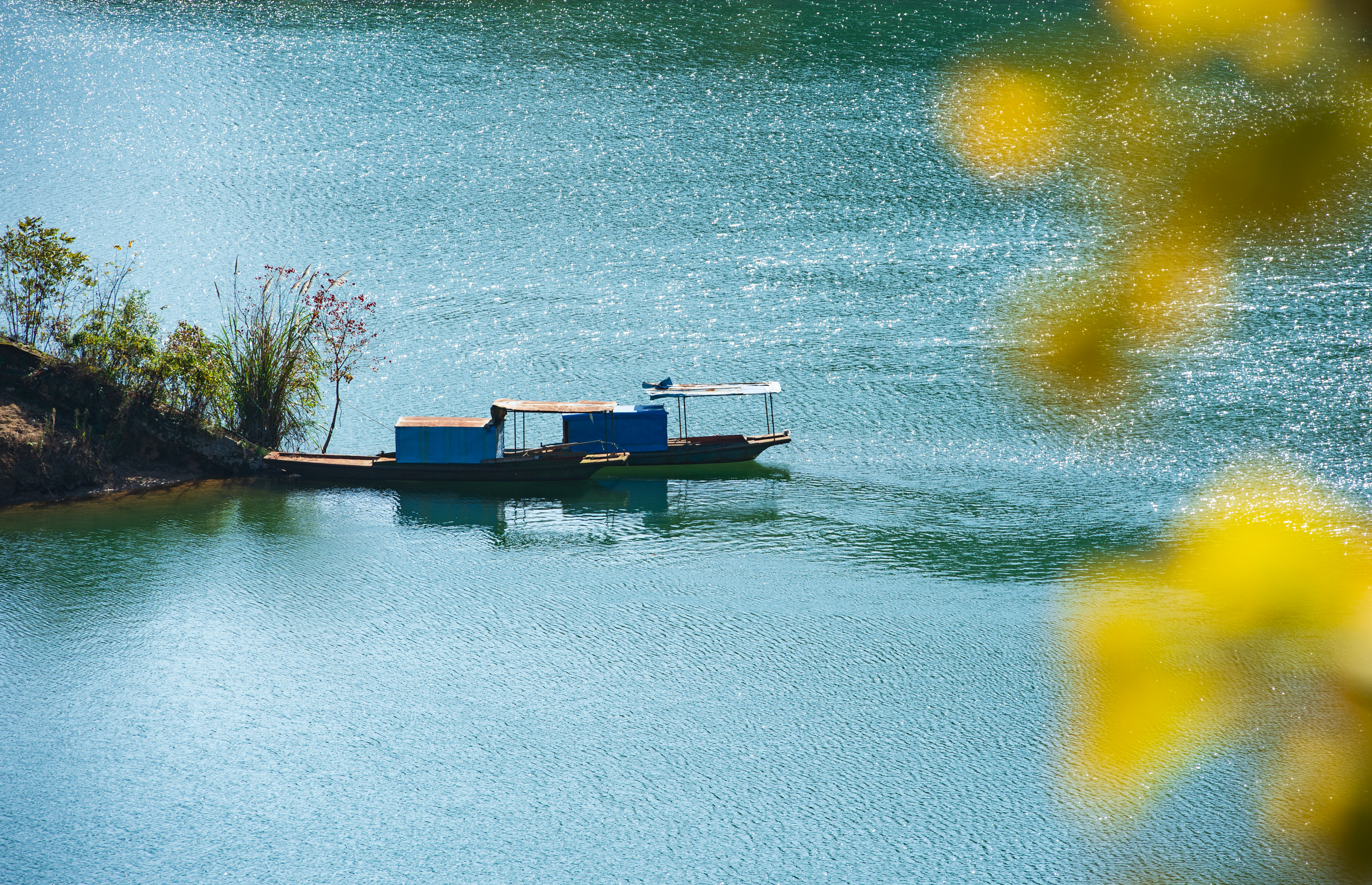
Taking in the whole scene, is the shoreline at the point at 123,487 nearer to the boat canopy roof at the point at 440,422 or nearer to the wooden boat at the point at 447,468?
the wooden boat at the point at 447,468

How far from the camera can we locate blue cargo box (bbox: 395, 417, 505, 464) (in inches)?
1031

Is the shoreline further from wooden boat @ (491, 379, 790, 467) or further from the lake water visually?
wooden boat @ (491, 379, 790, 467)

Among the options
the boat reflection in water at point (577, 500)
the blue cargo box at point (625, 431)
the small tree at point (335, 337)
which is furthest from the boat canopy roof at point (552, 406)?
the small tree at point (335, 337)

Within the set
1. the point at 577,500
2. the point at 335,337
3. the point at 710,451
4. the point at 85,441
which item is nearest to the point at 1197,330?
the point at 710,451

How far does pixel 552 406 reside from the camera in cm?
2642

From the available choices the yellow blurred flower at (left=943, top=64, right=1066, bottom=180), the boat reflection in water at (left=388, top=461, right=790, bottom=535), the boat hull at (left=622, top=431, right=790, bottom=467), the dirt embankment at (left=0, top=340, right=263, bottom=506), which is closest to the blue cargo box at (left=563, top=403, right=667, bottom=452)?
the boat hull at (left=622, top=431, right=790, bottom=467)

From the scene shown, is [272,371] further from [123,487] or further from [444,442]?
[444,442]

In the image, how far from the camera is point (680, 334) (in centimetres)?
3341

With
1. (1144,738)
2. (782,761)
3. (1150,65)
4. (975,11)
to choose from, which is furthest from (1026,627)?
(975,11)

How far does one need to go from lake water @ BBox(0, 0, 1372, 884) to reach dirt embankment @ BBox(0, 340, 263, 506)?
3.32 ft

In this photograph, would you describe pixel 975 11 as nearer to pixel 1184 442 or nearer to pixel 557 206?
pixel 557 206

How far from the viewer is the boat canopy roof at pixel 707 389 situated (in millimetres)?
26812

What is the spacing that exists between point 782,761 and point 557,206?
2777 centimetres

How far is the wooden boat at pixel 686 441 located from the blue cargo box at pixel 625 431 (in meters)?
0.02
